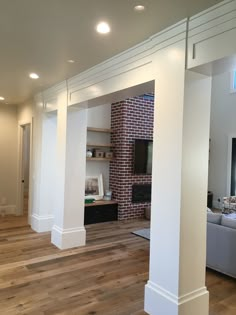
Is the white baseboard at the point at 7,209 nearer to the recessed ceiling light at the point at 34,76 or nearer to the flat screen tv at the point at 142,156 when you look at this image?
the flat screen tv at the point at 142,156

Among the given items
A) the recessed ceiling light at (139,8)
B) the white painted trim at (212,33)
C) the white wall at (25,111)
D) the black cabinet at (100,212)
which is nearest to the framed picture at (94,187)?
the black cabinet at (100,212)

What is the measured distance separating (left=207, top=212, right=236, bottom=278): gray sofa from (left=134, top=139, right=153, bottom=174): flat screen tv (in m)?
3.03

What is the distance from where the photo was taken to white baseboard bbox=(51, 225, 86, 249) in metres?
4.27

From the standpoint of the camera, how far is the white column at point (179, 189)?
2.29 meters

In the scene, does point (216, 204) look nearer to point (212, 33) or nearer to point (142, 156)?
point (142, 156)

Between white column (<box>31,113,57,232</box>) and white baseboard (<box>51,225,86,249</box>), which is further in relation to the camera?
white column (<box>31,113,57,232</box>)

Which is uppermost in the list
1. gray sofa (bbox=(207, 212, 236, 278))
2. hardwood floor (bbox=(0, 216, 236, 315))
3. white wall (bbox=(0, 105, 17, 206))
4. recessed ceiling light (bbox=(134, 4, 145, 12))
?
recessed ceiling light (bbox=(134, 4, 145, 12))

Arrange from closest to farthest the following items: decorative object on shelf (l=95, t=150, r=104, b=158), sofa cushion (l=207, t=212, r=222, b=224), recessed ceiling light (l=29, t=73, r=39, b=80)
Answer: sofa cushion (l=207, t=212, r=222, b=224) → recessed ceiling light (l=29, t=73, r=39, b=80) → decorative object on shelf (l=95, t=150, r=104, b=158)

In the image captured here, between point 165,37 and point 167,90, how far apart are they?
469 millimetres

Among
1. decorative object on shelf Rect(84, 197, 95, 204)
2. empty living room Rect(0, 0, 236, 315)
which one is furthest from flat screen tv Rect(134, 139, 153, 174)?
empty living room Rect(0, 0, 236, 315)

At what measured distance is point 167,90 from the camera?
7.97 ft

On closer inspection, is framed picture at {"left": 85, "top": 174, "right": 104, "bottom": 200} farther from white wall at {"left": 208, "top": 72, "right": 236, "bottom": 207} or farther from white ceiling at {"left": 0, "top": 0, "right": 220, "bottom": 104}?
white wall at {"left": 208, "top": 72, "right": 236, "bottom": 207}

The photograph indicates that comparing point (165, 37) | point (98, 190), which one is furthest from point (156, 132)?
point (98, 190)

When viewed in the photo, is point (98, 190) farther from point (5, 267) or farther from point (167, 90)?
point (167, 90)
